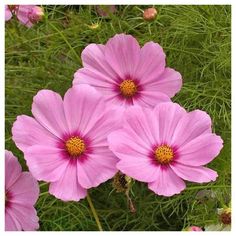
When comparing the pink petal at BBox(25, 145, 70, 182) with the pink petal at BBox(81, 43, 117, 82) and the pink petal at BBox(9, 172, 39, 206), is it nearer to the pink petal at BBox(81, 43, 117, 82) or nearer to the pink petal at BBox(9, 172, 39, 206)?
the pink petal at BBox(9, 172, 39, 206)

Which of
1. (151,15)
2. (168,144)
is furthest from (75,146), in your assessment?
(151,15)

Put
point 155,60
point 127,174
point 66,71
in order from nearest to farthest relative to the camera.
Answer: point 127,174 → point 155,60 → point 66,71

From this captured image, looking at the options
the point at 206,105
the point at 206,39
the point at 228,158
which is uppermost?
the point at 206,39

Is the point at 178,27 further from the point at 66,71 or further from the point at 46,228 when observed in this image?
the point at 46,228

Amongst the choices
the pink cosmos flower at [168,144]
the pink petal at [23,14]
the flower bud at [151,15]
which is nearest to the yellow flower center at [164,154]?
the pink cosmos flower at [168,144]

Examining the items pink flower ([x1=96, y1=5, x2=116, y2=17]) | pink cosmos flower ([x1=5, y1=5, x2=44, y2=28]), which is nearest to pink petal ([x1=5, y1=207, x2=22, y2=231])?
pink cosmos flower ([x1=5, y1=5, x2=44, y2=28])
